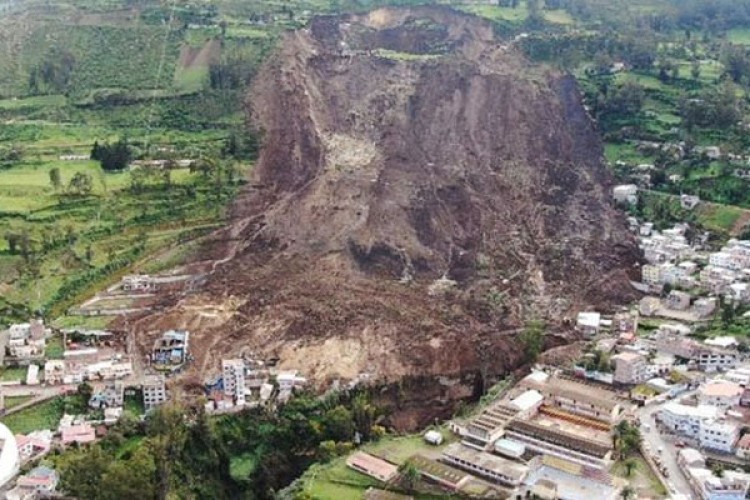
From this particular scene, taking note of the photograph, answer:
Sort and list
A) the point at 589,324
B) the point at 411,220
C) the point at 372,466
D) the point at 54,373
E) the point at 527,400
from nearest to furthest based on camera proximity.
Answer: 1. the point at 372,466
2. the point at 527,400
3. the point at 54,373
4. the point at 589,324
5. the point at 411,220

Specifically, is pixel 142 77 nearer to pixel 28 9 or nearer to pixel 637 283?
pixel 28 9

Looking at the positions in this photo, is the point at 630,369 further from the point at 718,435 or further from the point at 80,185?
the point at 80,185

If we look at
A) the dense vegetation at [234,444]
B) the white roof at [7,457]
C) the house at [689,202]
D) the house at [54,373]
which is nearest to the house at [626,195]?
the house at [689,202]

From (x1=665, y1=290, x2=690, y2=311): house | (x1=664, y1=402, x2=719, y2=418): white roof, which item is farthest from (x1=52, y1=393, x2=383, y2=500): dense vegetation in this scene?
(x1=665, y1=290, x2=690, y2=311): house

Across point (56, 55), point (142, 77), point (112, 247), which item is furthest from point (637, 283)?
point (56, 55)

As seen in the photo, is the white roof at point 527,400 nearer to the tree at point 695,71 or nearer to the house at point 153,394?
the house at point 153,394

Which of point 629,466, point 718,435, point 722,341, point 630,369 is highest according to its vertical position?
point 722,341

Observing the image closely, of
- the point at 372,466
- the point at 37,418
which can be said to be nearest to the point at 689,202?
the point at 372,466
